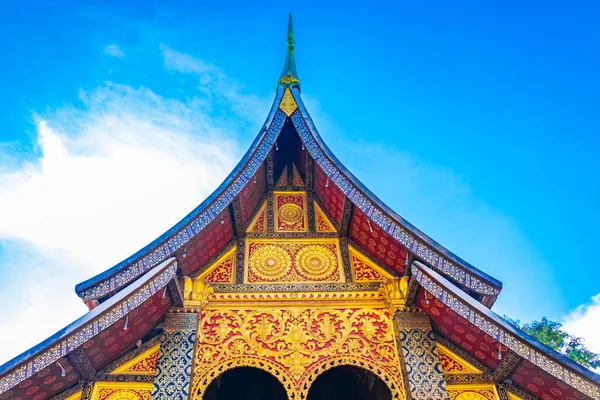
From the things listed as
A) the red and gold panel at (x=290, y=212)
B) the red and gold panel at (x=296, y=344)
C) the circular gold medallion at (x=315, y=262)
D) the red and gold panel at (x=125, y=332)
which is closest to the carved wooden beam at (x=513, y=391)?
the red and gold panel at (x=296, y=344)

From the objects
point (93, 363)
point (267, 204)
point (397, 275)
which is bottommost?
point (93, 363)

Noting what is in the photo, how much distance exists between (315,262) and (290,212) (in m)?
1.00

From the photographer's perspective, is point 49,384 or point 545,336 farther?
point 545,336

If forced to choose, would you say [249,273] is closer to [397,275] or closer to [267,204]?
[267,204]

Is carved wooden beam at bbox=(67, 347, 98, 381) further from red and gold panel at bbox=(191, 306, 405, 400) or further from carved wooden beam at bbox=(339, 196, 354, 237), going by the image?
carved wooden beam at bbox=(339, 196, 354, 237)

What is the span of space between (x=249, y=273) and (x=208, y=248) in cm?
63

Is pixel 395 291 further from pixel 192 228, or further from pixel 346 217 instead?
pixel 192 228

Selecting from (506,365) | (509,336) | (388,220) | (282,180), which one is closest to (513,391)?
(506,365)

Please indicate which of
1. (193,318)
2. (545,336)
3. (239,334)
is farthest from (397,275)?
(545,336)

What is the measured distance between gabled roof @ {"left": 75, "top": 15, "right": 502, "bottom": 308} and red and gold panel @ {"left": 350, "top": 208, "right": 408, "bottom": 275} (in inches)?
4.9

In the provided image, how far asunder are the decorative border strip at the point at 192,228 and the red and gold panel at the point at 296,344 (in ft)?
3.41

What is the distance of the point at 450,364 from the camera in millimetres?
5082

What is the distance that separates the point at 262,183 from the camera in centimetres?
657

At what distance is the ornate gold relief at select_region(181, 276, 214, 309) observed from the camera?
527 cm
